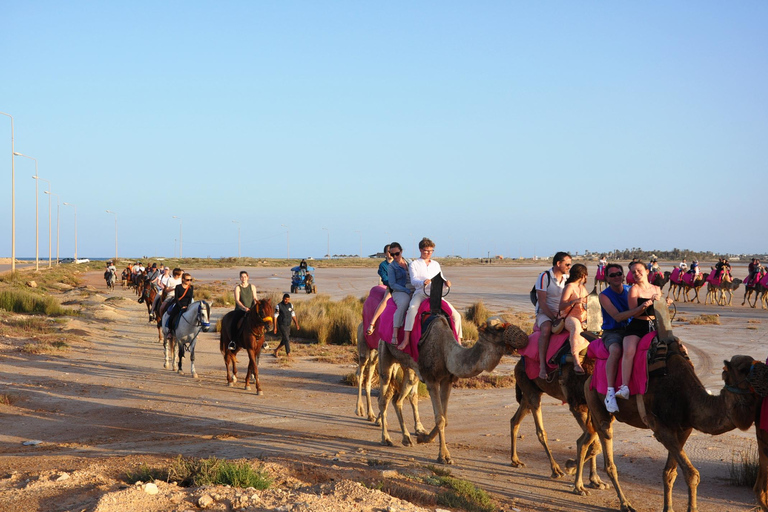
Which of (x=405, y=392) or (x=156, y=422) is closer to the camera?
(x=405, y=392)

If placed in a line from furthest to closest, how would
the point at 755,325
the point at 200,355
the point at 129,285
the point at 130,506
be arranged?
the point at 129,285 < the point at 755,325 < the point at 200,355 < the point at 130,506

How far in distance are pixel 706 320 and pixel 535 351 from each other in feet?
74.5

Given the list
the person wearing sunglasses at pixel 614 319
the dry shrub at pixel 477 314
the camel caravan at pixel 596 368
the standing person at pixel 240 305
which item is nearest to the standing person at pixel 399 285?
the camel caravan at pixel 596 368

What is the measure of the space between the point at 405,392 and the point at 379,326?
115 cm

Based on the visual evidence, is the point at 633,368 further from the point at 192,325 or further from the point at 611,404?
the point at 192,325

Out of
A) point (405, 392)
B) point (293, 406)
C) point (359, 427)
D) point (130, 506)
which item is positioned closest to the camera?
point (130, 506)

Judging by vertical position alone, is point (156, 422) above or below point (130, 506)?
below

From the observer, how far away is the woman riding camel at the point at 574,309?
830 centimetres

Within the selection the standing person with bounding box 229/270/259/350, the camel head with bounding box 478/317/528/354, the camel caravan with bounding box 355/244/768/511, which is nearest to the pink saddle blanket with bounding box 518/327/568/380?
the camel caravan with bounding box 355/244/768/511

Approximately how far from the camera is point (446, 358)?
950 cm

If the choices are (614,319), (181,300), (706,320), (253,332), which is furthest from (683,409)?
(706,320)

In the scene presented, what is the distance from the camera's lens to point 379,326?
11.2 m

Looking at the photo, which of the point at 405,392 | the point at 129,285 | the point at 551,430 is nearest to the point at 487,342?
the point at 405,392

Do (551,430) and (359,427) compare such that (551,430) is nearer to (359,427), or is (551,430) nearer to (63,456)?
(359,427)
